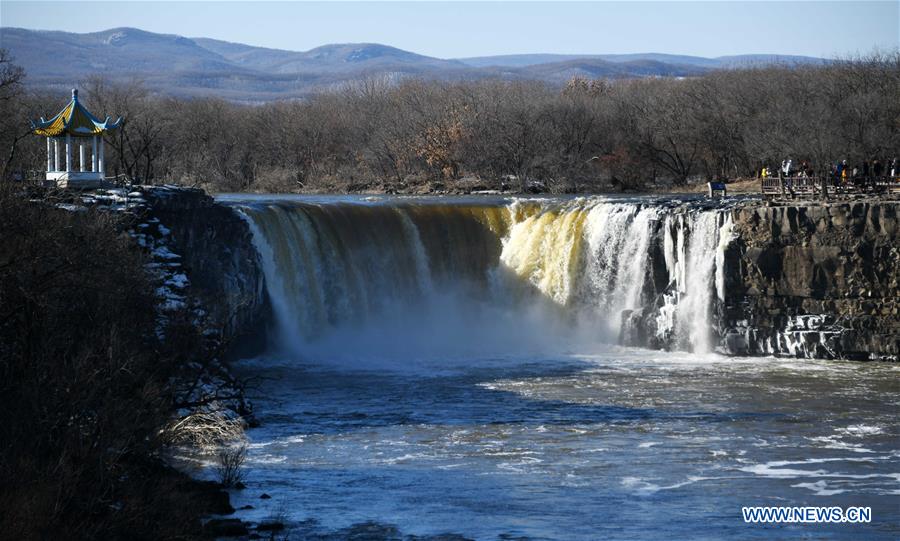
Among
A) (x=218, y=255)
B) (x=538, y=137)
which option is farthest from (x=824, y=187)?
(x=538, y=137)

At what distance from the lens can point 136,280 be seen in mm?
26000

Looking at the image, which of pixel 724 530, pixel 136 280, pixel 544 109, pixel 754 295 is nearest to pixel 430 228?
pixel 754 295

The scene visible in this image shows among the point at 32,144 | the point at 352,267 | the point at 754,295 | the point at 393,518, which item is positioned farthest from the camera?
the point at 32,144

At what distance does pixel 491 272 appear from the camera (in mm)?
43531

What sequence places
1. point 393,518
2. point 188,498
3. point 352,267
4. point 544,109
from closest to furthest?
point 188,498 < point 393,518 < point 352,267 < point 544,109

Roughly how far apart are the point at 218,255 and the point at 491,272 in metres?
10.2

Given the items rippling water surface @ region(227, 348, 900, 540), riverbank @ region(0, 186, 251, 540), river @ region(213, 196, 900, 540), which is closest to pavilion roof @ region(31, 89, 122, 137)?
river @ region(213, 196, 900, 540)

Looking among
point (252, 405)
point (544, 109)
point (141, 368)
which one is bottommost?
point (252, 405)

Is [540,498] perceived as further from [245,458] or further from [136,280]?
[136,280]

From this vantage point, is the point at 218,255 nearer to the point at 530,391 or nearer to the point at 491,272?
the point at 491,272

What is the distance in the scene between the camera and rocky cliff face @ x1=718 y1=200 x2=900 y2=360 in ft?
120

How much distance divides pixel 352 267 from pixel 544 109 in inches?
1497

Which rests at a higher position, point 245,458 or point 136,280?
point 136,280

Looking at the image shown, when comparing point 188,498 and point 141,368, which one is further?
point 141,368
